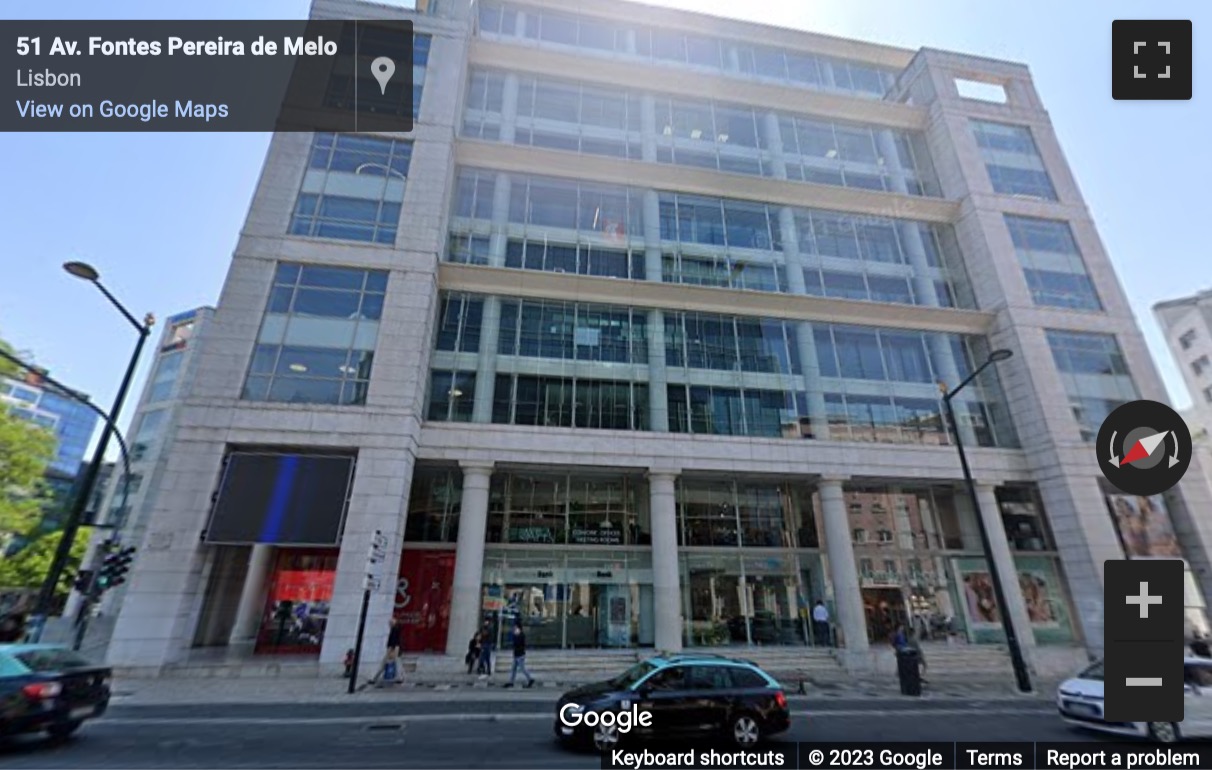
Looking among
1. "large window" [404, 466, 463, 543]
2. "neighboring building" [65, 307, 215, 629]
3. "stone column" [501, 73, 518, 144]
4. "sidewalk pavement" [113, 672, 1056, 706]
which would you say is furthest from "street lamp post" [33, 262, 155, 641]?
"neighboring building" [65, 307, 215, 629]

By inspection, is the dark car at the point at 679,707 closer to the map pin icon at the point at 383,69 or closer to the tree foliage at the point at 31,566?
the map pin icon at the point at 383,69

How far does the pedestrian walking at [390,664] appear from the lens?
52.7 ft

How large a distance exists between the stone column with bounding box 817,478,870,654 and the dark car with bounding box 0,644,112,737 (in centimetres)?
2208

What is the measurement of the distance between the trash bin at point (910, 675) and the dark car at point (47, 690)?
774 inches

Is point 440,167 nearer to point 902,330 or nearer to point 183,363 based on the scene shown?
point 902,330

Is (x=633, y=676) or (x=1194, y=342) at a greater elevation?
(x=1194, y=342)

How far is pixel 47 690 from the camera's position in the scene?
28.0 feet

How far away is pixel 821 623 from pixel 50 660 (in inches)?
921

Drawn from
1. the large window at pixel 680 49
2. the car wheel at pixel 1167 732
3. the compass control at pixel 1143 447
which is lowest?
the car wheel at pixel 1167 732

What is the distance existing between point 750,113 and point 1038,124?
17.7m

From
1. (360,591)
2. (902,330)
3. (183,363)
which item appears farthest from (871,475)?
(183,363)

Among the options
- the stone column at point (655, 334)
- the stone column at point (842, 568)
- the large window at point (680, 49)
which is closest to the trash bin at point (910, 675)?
the stone column at point (842, 568)

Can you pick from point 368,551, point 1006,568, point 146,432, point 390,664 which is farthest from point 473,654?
point 146,432

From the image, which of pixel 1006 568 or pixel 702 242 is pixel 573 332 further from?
pixel 1006 568
